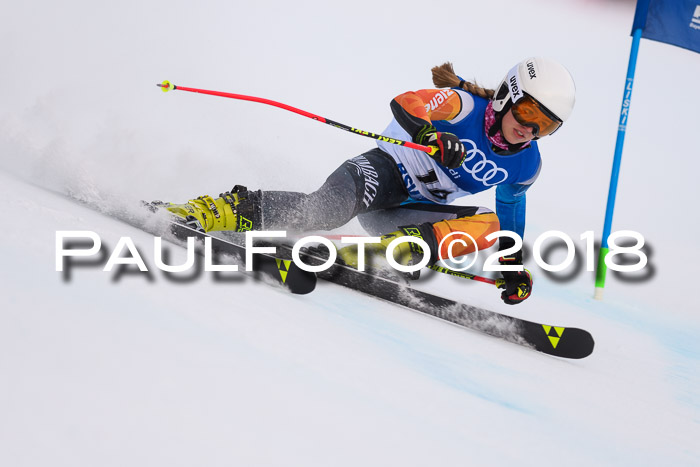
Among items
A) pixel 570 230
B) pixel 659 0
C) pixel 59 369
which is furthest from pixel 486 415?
pixel 570 230

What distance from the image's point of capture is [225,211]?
249cm

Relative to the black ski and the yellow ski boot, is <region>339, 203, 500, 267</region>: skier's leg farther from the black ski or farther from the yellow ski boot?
the black ski

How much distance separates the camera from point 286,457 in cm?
102

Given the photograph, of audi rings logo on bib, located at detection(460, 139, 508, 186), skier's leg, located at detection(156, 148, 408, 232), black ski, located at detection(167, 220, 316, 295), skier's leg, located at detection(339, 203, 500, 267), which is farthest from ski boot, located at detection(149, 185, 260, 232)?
audi rings logo on bib, located at detection(460, 139, 508, 186)

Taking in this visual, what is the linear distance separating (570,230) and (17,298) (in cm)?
500

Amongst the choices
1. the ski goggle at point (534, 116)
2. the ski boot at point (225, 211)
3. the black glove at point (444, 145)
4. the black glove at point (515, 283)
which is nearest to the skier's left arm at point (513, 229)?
the black glove at point (515, 283)

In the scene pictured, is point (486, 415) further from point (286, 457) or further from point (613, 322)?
point (613, 322)

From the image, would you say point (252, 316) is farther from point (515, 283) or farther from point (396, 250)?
point (515, 283)

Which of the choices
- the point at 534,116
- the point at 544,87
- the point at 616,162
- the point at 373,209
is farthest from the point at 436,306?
the point at 616,162

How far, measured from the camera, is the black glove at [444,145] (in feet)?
7.38

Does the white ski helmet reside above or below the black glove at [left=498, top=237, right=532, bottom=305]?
above

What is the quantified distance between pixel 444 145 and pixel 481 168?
16.4 inches

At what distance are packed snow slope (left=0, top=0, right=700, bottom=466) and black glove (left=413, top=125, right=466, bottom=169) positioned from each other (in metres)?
0.60

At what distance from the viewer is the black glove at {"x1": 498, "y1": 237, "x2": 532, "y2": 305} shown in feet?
8.87
